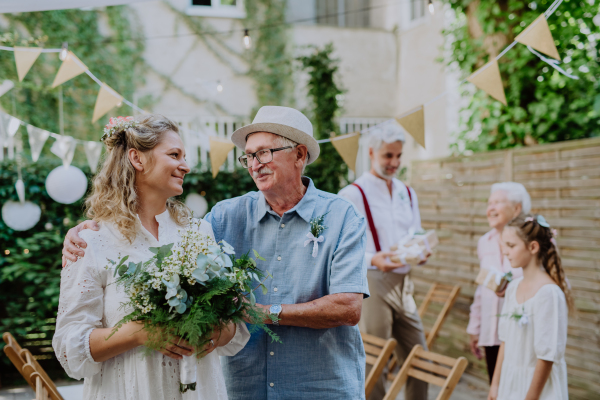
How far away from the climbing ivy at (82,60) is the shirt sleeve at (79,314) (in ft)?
27.7

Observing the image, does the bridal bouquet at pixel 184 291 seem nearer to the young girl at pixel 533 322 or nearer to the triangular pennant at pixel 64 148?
the young girl at pixel 533 322

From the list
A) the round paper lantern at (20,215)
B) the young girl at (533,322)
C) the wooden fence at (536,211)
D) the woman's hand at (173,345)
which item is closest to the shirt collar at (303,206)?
the woman's hand at (173,345)

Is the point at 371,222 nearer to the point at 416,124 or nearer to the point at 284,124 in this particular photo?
the point at 416,124

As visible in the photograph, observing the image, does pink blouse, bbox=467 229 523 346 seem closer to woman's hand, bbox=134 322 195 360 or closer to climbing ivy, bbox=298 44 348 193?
woman's hand, bbox=134 322 195 360

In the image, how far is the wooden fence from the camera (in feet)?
15.1

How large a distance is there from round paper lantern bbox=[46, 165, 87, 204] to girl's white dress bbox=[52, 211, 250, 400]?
316cm

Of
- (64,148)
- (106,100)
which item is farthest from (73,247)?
(64,148)

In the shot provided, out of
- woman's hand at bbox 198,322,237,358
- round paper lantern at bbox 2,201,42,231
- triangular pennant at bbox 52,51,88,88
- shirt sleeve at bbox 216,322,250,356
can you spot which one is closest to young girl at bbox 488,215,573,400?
shirt sleeve at bbox 216,322,250,356

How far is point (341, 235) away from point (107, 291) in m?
0.98

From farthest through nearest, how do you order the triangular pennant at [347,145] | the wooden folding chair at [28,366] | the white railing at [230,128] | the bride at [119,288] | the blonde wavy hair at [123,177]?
the white railing at [230,128], the triangular pennant at [347,145], the wooden folding chair at [28,366], the blonde wavy hair at [123,177], the bride at [119,288]

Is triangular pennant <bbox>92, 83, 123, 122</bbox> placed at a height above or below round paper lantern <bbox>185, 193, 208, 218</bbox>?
above

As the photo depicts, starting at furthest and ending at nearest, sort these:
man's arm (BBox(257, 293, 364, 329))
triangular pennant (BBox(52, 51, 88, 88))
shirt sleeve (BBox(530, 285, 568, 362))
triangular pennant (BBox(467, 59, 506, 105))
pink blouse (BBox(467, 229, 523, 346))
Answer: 1. triangular pennant (BBox(52, 51, 88, 88))
2. pink blouse (BBox(467, 229, 523, 346))
3. triangular pennant (BBox(467, 59, 506, 105))
4. shirt sleeve (BBox(530, 285, 568, 362))
5. man's arm (BBox(257, 293, 364, 329))

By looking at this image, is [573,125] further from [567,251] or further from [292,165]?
[292,165]

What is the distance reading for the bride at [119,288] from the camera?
6.19 feet
